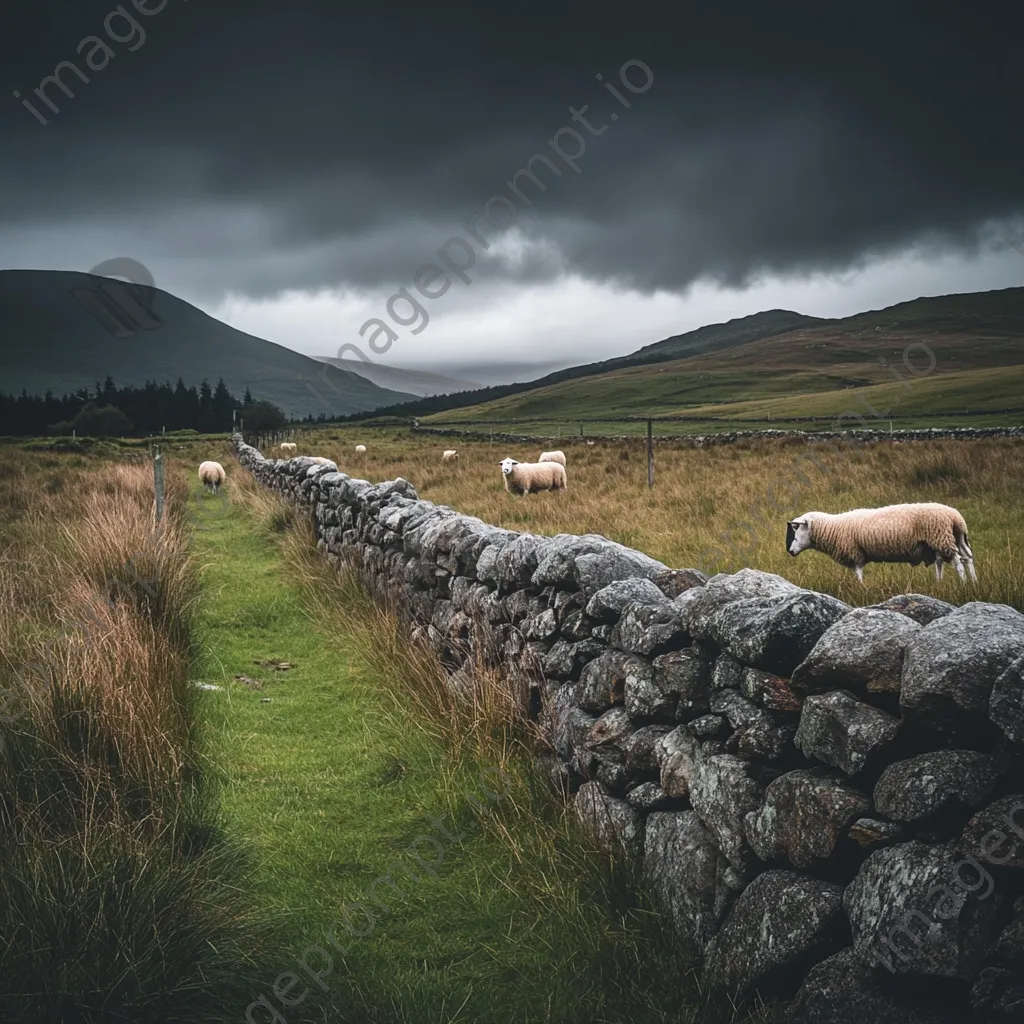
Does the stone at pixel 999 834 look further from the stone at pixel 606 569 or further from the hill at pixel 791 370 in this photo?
the hill at pixel 791 370

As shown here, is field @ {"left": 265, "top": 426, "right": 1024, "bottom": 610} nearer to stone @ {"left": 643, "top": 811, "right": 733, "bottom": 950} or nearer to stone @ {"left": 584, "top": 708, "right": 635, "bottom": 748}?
stone @ {"left": 584, "top": 708, "right": 635, "bottom": 748}

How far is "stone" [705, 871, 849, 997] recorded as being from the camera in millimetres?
2158

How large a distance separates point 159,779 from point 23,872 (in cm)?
108

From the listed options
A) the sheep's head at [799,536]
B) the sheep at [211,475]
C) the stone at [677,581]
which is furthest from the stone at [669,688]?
the sheep at [211,475]

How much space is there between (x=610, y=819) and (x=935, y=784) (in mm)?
1682

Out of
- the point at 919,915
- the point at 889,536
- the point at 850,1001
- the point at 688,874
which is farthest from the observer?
the point at 889,536

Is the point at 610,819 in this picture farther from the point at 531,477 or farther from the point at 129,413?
the point at 129,413

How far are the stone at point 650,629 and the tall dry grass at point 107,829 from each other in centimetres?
192

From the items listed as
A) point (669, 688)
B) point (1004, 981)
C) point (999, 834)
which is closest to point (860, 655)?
point (999, 834)

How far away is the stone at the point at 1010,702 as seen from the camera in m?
1.75

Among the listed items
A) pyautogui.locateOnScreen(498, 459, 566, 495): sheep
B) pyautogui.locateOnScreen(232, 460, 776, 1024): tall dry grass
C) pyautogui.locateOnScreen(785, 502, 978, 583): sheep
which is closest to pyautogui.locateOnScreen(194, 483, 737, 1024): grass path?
pyautogui.locateOnScreen(232, 460, 776, 1024): tall dry grass

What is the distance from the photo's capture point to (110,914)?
2.46 m

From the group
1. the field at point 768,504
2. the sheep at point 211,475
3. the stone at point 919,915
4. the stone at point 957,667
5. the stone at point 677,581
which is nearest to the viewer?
the stone at point 919,915

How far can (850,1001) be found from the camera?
201 cm
